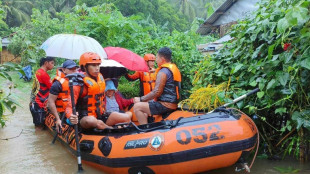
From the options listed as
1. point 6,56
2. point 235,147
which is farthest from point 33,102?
point 6,56

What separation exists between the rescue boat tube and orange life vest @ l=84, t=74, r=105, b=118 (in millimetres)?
672

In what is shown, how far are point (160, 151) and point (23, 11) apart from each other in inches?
1436

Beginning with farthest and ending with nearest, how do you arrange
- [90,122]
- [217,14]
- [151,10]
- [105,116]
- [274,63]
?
1. [151,10]
2. [217,14]
3. [105,116]
4. [90,122]
5. [274,63]

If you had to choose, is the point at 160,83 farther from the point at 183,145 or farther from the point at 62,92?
the point at 62,92

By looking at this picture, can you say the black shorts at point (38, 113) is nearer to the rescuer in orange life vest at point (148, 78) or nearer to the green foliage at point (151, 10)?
the rescuer in orange life vest at point (148, 78)

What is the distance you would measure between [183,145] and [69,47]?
3253 millimetres

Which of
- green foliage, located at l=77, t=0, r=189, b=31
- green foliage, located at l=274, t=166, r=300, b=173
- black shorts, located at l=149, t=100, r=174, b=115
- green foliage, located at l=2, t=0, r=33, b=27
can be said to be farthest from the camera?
green foliage, located at l=2, t=0, r=33, b=27

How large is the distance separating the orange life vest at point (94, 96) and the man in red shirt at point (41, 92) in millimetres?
2072

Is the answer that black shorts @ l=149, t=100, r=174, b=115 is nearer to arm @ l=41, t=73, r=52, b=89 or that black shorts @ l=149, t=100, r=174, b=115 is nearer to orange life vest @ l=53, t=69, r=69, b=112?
orange life vest @ l=53, t=69, r=69, b=112

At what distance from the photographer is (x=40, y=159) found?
4801 millimetres

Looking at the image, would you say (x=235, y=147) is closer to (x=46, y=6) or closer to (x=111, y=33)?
(x=111, y=33)

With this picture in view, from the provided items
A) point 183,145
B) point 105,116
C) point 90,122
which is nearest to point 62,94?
point 105,116

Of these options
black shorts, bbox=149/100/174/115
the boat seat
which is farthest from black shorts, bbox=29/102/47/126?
black shorts, bbox=149/100/174/115

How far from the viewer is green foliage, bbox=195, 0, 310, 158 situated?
327 cm
